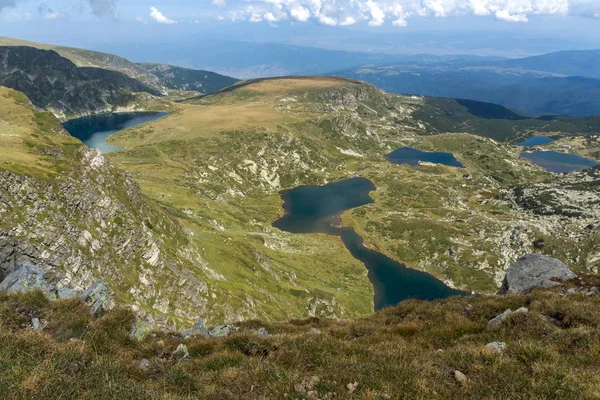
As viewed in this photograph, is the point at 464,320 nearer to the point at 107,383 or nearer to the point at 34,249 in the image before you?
the point at 107,383

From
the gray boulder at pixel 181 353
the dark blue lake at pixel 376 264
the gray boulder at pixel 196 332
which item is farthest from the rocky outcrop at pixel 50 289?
the dark blue lake at pixel 376 264

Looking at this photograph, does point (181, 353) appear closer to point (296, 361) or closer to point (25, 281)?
point (296, 361)

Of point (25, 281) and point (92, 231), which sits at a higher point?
point (25, 281)

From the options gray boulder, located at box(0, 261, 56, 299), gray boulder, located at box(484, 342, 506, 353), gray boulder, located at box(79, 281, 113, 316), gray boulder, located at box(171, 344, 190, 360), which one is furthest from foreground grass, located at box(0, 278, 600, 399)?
gray boulder, located at box(0, 261, 56, 299)

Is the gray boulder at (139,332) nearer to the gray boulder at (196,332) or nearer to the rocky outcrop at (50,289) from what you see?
the rocky outcrop at (50,289)

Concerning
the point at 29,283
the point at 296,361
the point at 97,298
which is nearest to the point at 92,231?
the point at 29,283

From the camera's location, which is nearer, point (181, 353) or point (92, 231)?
point (181, 353)

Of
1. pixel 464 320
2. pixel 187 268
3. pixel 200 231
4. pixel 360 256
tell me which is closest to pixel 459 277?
pixel 360 256

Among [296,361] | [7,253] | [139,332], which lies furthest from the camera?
[7,253]

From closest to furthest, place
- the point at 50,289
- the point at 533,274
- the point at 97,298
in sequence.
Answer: the point at 97,298, the point at 50,289, the point at 533,274

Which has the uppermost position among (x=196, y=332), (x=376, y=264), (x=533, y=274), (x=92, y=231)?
(x=533, y=274)
